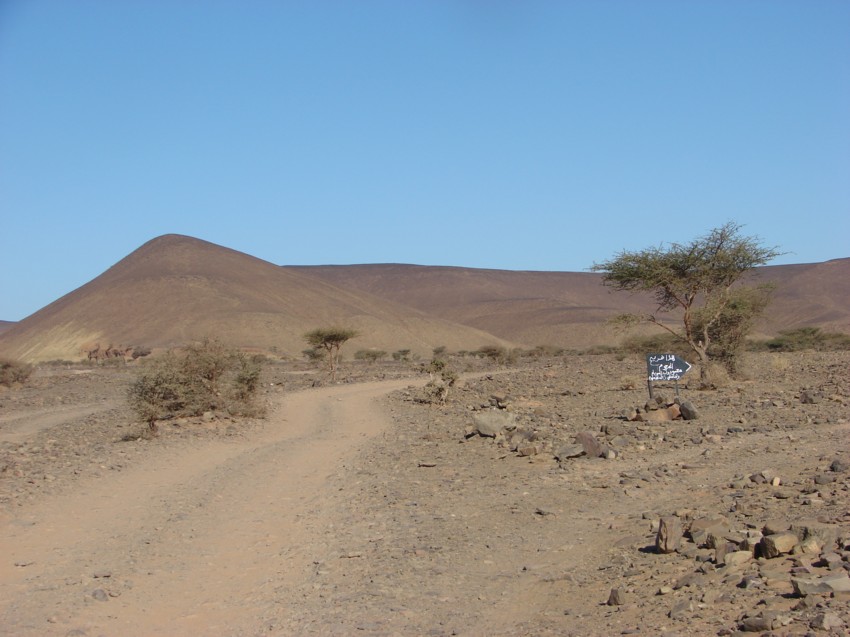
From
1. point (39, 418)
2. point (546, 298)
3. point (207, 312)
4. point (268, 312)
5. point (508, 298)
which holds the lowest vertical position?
point (39, 418)

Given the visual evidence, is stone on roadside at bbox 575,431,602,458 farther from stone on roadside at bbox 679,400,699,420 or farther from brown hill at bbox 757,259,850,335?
brown hill at bbox 757,259,850,335

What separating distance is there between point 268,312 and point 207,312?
22.9ft

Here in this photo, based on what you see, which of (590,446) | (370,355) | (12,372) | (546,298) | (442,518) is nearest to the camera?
(442,518)

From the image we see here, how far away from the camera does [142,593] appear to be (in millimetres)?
7371

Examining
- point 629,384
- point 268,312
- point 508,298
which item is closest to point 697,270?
point 629,384

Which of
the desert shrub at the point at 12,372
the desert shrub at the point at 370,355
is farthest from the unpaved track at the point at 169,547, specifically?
the desert shrub at the point at 370,355

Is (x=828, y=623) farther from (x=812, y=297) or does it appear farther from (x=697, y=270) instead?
(x=812, y=297)

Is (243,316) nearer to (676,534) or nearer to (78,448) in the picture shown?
(78,448)

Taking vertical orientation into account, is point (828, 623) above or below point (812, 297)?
below

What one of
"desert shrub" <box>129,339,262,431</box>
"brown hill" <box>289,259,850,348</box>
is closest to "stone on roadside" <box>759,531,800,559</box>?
"desert shrub" <box>129,339,262,431</box>

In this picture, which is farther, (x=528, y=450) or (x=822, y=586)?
(x=528, y=450)

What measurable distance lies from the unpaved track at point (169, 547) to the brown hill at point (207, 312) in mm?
72402

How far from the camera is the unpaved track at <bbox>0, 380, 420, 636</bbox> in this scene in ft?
22.3

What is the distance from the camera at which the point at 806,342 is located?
63406 millimetres
